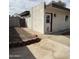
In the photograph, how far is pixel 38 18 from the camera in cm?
207

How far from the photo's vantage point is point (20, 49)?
6.56ft

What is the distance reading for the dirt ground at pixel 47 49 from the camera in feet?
6.61

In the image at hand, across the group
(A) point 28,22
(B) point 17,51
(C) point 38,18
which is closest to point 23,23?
(A) point 28,22

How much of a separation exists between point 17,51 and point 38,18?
402 mm

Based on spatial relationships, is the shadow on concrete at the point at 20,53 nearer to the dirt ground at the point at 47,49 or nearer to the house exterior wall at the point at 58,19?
the dirt ground at the point at 47,49

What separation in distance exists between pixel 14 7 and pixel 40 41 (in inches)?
17.2

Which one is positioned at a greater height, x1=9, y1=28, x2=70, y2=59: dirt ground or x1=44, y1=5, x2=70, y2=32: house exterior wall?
x1=44, y1=5, x2=70, y2=32: house exterior wall

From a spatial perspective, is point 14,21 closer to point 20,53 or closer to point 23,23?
point 23,23

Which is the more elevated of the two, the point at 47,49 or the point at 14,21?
the point at 14,21

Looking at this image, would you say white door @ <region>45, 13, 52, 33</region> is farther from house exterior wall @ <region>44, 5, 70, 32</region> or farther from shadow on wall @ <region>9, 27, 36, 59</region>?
shadow on wall @ <region>9, 27, 36, 59</region>

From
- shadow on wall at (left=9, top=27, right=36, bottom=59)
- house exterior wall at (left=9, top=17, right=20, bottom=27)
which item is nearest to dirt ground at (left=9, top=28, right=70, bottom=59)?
shadow on wall at (left=9, top=27, right=36, bottom=59)

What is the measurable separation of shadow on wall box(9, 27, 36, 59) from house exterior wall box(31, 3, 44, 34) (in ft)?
0.67

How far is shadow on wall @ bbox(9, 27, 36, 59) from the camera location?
1.98 m
